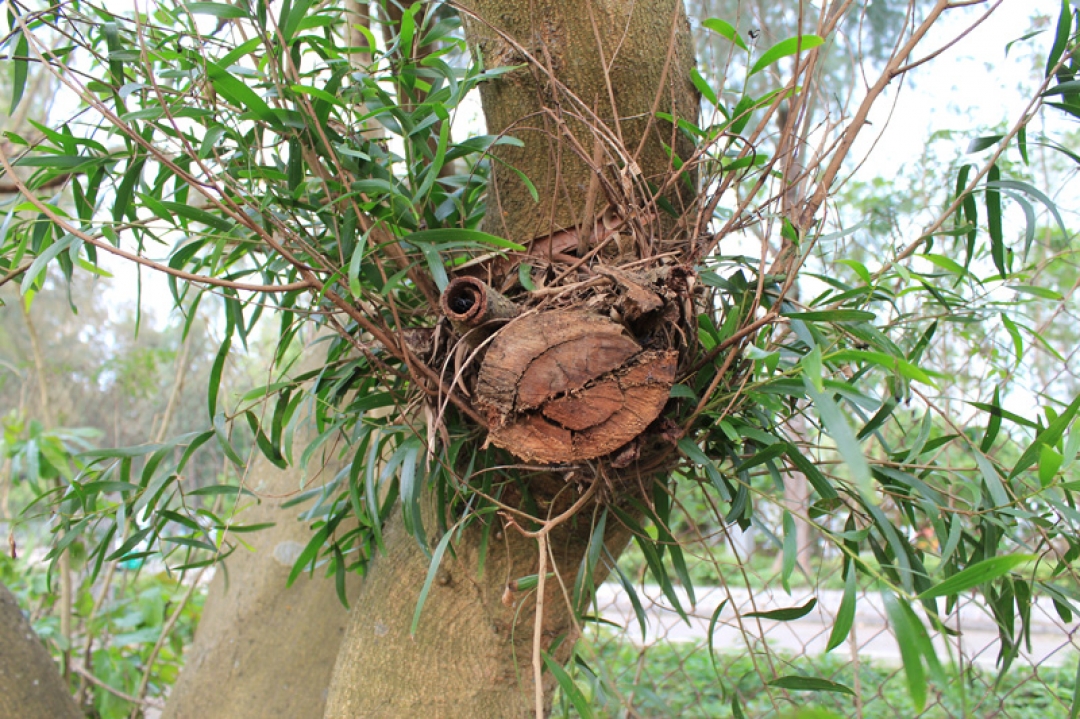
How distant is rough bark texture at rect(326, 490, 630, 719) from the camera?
0.76 meters

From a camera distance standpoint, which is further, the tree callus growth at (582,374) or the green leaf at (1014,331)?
the green leaf at (1014,331)

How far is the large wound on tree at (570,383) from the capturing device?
1.90ft

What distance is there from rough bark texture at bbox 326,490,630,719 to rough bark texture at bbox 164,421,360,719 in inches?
14.9

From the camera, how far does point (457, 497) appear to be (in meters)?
0.70

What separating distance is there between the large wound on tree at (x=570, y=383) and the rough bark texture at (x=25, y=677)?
2.39 ft

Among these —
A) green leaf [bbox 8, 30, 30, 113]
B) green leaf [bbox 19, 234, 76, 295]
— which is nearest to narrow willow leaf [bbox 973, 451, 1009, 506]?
green leaf [bbox 19, 234, 76, 295]

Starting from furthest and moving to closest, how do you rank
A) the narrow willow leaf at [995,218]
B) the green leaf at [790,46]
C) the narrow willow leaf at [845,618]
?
the narrow willow leaf at [995,218], the green leaf at [790,46], the narrow willow leaf at [845,618]

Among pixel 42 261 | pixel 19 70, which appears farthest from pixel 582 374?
pixel 19 70

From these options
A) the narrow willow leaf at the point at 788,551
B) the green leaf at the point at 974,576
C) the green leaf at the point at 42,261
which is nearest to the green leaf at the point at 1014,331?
the narrow willow leaf at the point at 788,551

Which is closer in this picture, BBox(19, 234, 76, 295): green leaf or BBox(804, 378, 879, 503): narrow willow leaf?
BBox(804, 378, 879, 503): narrow willow leaf

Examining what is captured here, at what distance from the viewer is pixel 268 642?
1149 mm

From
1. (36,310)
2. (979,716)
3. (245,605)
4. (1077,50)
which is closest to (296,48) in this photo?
(1077,50)

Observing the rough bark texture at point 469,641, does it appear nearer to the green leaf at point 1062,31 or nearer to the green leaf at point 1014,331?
the green leaf at point 1014,331

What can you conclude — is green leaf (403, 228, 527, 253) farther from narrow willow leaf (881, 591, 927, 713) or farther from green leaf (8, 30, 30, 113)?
green leaf (8, 30, 30, 113)
